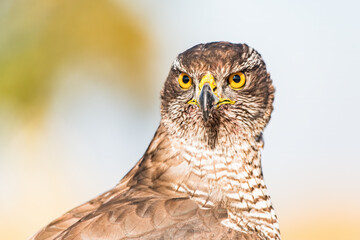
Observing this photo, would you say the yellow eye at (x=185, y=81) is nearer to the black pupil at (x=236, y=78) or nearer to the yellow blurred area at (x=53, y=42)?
the black pupil at (x=236, y=78)

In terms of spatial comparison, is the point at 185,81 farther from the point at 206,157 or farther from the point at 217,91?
the point at 206,157

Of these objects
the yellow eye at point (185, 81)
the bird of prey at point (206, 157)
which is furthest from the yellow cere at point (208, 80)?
the yellow eye at point (185, 81)

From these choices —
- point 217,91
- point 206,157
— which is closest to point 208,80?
point 217,91

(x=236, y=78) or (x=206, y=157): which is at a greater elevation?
(x=236, y=78)

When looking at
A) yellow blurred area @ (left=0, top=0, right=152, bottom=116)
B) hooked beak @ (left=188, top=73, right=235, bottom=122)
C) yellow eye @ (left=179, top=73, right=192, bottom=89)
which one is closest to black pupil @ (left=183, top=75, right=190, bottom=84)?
yellow eye @ (left=179, top=73, right=192, bottom=89)

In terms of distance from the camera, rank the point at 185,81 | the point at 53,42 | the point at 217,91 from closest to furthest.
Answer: the point at 217,91, the point at 185,81, the point at 53,42

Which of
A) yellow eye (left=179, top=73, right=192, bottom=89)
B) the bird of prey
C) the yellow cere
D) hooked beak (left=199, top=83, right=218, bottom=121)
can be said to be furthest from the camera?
yellow eye (left=179, top=73, right=192, bottom=89)

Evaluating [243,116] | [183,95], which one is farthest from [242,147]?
[183,95]

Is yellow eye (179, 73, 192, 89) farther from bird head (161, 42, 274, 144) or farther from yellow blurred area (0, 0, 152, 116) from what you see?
yellow blurred area (0, 0, 152, 116)
